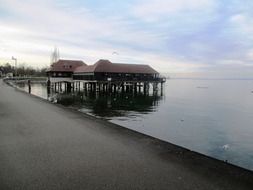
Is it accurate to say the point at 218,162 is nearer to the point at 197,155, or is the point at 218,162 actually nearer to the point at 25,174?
the point at 197,155

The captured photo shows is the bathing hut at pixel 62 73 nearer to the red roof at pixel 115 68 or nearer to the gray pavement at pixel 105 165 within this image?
the red roof at pixel 115 68

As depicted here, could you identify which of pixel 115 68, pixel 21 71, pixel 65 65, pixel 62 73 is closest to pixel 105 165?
pixel 115 68

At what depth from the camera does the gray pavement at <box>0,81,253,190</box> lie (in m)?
4.88

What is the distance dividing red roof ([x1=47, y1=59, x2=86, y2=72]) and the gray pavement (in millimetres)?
61372

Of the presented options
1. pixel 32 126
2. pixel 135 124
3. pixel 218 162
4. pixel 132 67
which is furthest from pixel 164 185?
pixel 132 67

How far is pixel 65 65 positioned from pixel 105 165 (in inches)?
2627

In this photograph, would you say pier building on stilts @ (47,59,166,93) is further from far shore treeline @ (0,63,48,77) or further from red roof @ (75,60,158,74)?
far shore treeline @ (0,63,48,77)

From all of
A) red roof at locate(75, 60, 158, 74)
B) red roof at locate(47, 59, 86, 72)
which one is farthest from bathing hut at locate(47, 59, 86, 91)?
red roof at locate(75, 60, 158, 74)

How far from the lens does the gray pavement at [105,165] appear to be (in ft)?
16.0

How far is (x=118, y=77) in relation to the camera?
5819cm

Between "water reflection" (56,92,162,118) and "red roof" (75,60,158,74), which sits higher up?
"red roof" (75,60,158,74)

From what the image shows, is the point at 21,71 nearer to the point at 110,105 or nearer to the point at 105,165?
the point at 110,105

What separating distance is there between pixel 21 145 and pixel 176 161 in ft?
13.8

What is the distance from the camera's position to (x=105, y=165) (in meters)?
5.85
